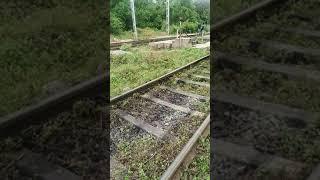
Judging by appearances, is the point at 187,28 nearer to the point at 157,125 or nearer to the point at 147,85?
the point at 147,85

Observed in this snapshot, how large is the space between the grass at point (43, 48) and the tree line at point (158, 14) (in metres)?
3.18

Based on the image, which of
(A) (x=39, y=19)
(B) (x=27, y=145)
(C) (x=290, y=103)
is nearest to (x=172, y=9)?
(A) (x=39, y=19)

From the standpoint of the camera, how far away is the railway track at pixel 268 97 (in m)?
3.95

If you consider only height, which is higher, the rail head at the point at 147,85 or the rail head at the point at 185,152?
the rail head at the point at 147,85

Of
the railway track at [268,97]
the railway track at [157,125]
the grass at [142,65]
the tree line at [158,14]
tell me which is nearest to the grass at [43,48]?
the grass at [142,65]

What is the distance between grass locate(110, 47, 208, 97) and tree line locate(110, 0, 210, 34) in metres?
2.80

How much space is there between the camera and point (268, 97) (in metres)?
5.20

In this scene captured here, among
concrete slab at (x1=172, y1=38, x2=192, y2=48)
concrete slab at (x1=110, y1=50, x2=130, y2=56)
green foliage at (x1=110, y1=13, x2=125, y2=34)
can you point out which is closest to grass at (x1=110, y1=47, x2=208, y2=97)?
concrete slab at (x1=110, y1=50, x2=130, y2=56)

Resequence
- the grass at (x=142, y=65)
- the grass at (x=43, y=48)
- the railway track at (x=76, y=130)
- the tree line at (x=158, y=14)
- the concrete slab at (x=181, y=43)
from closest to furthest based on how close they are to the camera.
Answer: the railway track at (x=76, y=130) → the grass at (x=43, y=48) → the grass at (x=142, y=65) → the concrete slab at (x=181, y=43) → the tree line at (x=158, y=14)

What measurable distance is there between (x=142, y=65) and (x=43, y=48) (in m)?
1.95

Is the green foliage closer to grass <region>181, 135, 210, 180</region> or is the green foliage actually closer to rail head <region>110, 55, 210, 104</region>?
rail head <region>110, 55, 210, 104</region>

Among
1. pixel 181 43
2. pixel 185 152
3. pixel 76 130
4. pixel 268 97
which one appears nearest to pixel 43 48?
pixel 76 130

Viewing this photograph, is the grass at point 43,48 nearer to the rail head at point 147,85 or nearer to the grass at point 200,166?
the rail head at point 147,85

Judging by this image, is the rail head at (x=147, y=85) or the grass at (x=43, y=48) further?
the rail head at (x=147, y=85)
